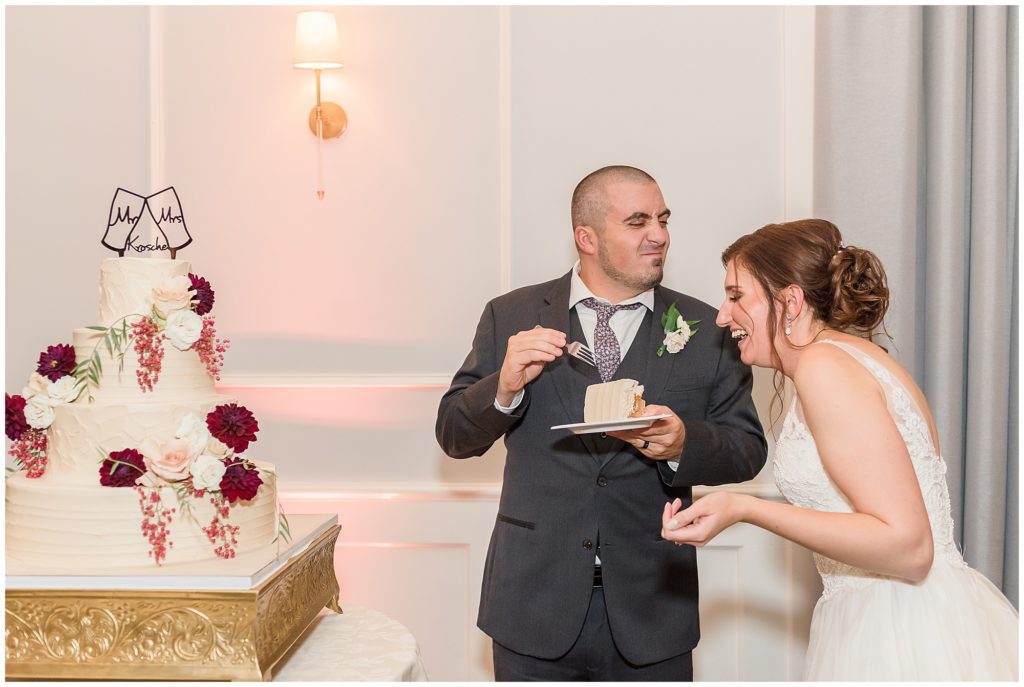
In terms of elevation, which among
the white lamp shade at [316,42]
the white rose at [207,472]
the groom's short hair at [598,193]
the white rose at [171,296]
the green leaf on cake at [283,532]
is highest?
the white lamp shade at [316,42]

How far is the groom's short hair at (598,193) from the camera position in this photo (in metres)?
3.10

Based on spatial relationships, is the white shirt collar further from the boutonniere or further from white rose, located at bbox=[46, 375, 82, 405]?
white rose, located at bbox=[46, 375, 82, 405]

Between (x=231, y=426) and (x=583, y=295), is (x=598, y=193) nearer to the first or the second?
(x=583, y=295)

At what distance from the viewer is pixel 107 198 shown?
13.4 ft

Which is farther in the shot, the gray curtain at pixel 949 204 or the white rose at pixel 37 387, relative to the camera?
the gray curtain at pixel 949 204

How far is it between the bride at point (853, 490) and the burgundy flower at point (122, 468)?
129cm

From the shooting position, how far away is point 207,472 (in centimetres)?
236

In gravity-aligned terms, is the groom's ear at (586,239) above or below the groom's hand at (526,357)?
above

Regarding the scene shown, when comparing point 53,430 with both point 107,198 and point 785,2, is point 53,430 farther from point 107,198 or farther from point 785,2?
point 785,2

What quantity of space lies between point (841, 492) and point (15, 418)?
2093 mm

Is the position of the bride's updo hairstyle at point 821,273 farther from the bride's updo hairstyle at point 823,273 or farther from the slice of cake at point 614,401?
the slice of cake at point 614,401

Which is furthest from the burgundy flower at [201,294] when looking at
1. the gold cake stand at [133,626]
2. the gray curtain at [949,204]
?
the gray curtain at [949,204]

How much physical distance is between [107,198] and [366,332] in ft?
4.10

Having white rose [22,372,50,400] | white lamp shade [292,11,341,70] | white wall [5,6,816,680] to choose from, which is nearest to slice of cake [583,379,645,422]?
white wall [5,6,816,680]
